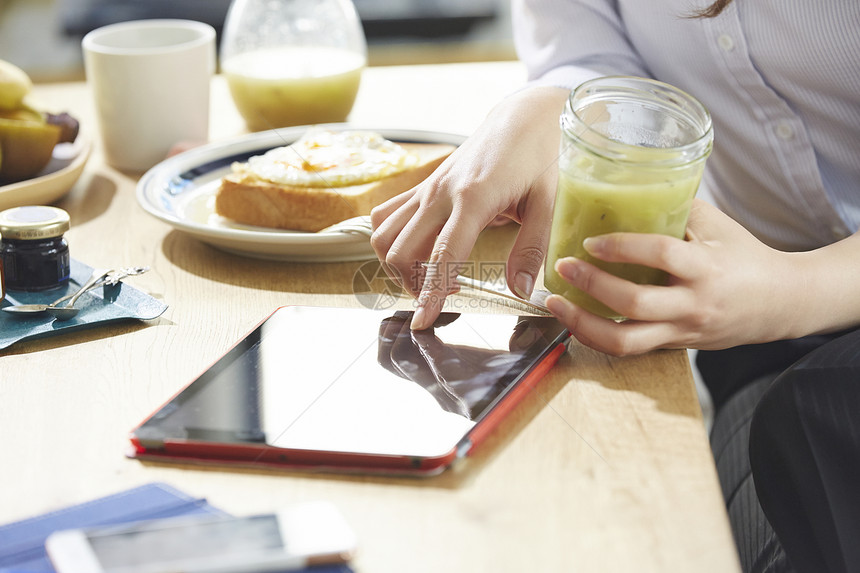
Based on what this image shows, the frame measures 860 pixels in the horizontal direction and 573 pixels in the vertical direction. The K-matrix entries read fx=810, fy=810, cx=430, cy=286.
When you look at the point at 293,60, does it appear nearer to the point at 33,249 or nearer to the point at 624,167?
the point at 33,249

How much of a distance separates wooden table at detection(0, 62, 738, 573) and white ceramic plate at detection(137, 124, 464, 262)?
0.13 feet

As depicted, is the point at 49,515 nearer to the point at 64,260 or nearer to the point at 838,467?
the point at 64,260

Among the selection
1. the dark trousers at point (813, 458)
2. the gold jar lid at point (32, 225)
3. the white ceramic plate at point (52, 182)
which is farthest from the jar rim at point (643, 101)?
the white ceramic plate at point (52, 182)

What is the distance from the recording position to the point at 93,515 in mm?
467

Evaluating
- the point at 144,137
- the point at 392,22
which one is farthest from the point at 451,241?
the point at 392,22

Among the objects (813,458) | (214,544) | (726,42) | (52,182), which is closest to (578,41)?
(726,42)

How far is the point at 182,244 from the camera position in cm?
90

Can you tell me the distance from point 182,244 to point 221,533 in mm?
533

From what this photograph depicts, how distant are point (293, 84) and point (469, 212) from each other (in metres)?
0.65

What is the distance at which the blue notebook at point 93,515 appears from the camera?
0.43 m

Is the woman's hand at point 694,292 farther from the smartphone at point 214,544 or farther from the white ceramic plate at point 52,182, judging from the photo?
the white ceramic plate at point 52,182

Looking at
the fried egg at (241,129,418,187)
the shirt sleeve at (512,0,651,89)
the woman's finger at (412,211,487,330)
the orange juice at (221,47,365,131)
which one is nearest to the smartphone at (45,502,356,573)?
the woman's finger at (412,211,487,330)

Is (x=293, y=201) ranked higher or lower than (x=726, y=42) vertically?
lower

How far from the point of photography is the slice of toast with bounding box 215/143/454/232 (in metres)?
0.88
